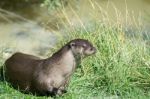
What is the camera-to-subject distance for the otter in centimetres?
552

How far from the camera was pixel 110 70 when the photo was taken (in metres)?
6.14

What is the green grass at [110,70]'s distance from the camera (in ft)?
19.2

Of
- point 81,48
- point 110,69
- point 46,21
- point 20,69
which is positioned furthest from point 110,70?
point 46,21

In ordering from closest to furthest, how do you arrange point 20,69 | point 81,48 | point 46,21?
point 81,48
point 20,69
point 46,21

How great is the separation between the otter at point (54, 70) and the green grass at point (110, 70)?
10 cm

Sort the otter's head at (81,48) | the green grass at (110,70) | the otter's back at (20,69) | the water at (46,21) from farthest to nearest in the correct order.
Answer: the water at (46,21) → the green grass at (110,70) → the otter's back at (20,69) → the otter's head at (81,48)

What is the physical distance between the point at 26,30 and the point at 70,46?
3.50m

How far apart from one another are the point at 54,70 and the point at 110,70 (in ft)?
2.70

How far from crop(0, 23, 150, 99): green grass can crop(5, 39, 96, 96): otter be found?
10 cm

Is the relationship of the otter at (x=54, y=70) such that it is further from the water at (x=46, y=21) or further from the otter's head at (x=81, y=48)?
the water at (x=46, y=21)

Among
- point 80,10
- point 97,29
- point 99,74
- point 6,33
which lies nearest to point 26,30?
point 6,33

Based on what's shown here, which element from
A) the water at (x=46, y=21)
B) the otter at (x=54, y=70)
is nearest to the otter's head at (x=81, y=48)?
the otter at (x=54, y=70)

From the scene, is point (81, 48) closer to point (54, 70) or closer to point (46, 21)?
point (54, 70)

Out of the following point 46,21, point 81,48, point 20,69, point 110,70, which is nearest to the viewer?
point 81,48
